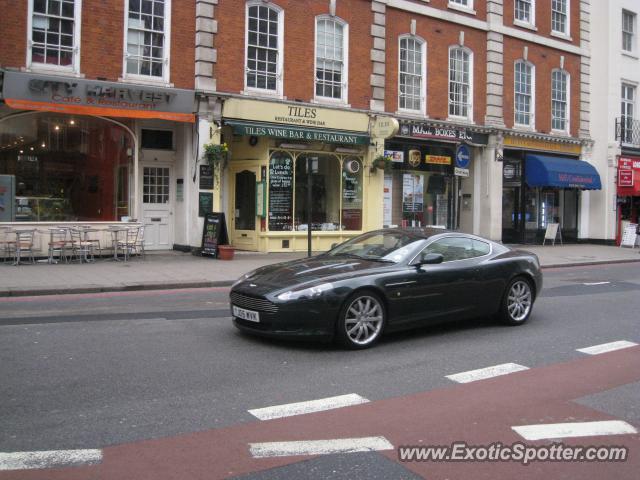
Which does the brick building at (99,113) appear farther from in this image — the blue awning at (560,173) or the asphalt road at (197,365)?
the blue awning at (560,173)

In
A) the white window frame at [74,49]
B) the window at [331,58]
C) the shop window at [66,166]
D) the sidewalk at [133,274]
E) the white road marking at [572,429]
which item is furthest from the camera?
the window at [331,58]

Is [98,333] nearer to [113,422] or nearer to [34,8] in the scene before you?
[113,422]

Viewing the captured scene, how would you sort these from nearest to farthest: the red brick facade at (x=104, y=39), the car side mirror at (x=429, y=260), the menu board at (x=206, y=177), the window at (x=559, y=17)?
1. the car side mirror at (x=429, y=260)
2. the red brick facade at (x=104, y=39)
3. the menu board at (x=206, y=177)
4. the window at (x=559, y=17)

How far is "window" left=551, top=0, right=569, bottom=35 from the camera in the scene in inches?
1001

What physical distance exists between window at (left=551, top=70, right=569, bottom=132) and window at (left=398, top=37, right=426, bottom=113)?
7274 millimetres

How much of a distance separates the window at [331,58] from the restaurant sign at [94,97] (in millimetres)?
4371

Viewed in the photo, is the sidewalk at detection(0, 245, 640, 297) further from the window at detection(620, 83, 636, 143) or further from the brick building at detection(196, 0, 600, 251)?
the window at detection(620, 83, 636, 143)

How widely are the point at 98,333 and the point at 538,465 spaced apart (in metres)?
5.48

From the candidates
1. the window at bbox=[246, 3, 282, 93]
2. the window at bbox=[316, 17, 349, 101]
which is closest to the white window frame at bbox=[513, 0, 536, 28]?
the window at bbox=[316, 17, 349, 101]

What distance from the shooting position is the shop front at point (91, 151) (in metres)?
14.8

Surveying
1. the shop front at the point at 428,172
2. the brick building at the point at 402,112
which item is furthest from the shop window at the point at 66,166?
the shop front at the point at 428,172

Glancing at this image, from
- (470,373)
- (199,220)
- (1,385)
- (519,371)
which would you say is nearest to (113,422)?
(1,385)

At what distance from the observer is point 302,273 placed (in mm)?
7238

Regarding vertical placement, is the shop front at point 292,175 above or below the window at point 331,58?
below
